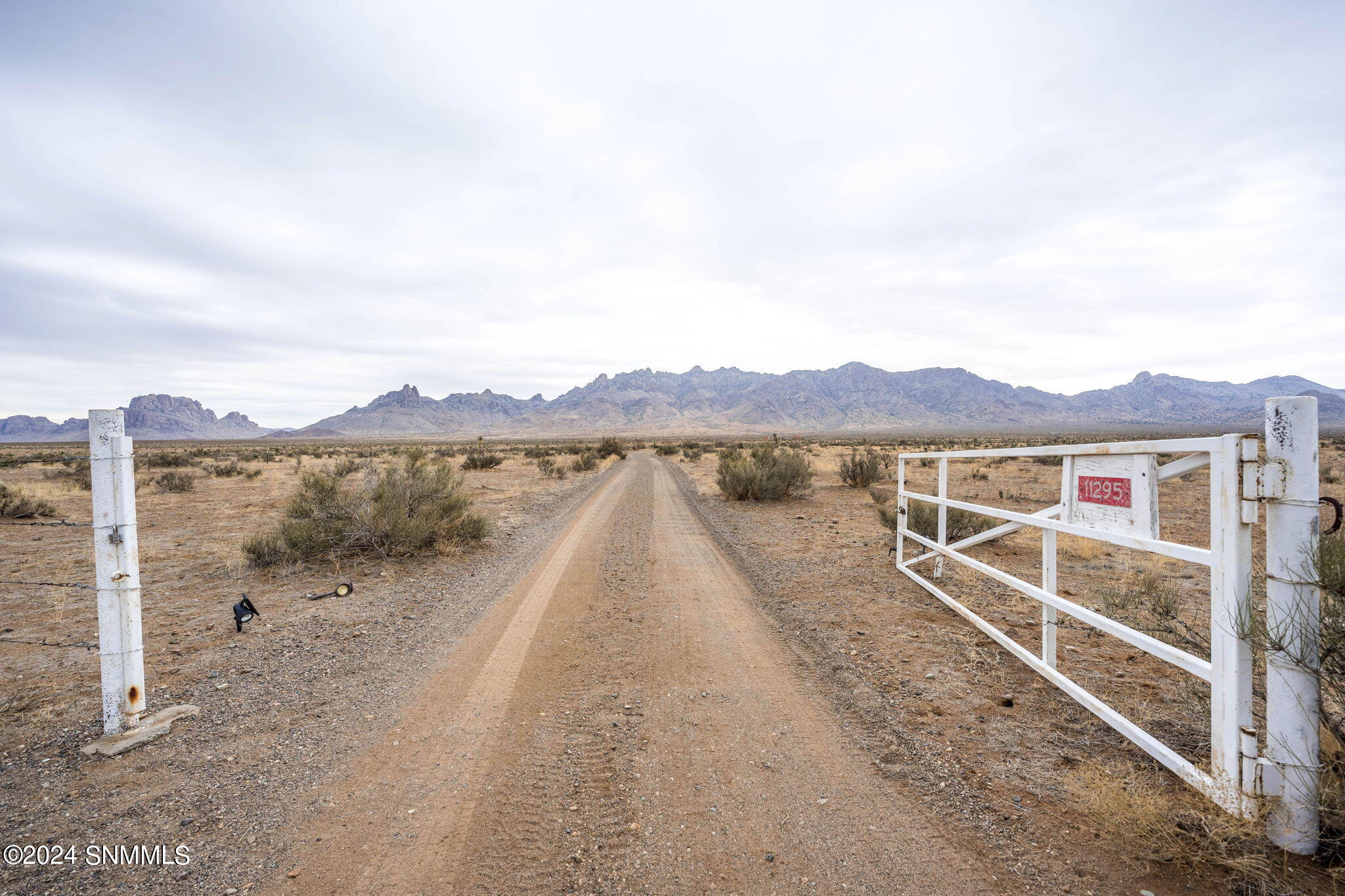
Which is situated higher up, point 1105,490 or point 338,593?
point 1105,490

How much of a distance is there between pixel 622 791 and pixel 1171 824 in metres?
2.74

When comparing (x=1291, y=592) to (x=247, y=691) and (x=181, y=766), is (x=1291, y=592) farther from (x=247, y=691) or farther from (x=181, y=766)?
(x=247, y=691)

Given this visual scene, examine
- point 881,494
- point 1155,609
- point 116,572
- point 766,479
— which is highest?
point 116,572

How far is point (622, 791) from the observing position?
136 inches

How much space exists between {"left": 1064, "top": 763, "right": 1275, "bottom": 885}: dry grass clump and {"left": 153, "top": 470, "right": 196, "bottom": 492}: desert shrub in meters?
27.1

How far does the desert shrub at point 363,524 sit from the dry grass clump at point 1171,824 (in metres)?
9.59

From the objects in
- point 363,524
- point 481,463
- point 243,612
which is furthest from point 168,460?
point 243,612

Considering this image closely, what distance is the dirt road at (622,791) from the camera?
110 inches

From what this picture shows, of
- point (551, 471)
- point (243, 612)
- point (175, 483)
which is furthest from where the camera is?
point (551, 471)

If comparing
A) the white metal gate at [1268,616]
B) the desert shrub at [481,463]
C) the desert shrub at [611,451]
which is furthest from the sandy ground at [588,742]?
the desert shrub at [611,451]

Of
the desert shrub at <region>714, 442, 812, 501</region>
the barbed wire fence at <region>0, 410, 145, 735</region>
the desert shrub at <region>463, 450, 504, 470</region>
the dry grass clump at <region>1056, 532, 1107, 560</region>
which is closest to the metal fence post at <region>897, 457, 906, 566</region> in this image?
the dry grass clump at <region>1056, 532, 1107, 560</region>

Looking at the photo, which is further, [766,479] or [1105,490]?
[766,479]

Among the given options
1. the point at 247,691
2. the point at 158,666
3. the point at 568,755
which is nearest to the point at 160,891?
the point at 568,755

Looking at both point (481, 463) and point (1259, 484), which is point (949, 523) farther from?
point (481, 463)
